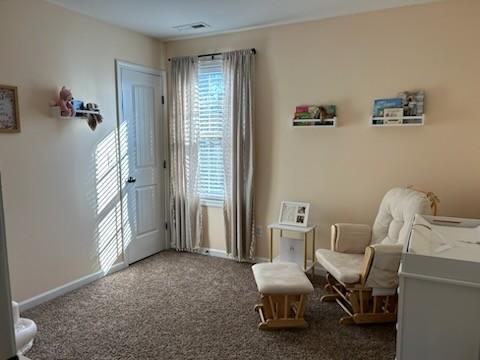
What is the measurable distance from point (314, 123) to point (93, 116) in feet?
7.22

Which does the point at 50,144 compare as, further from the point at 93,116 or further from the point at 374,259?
→ the point at 374,259

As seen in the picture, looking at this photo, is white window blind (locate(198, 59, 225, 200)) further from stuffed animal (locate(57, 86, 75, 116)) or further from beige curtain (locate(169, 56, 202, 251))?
stuffed animal (locate(57, 86, 75, 116))

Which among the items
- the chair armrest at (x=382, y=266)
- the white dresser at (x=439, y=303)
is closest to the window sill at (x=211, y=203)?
the chair armrest at (x=382, y=266)

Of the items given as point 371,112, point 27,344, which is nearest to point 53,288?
point 27,344

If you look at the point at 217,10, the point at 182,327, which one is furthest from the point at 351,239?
the point at 217,10

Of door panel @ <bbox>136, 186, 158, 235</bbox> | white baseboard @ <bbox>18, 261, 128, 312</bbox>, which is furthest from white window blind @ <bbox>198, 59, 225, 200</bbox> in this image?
white baseboard @ <bbox>18, 261, 128, 312</bbox>

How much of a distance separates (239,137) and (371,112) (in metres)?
1.40

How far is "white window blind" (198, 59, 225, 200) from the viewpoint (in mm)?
4184

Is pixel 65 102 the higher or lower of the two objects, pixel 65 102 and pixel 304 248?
the higher

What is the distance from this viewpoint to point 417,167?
3330 mm

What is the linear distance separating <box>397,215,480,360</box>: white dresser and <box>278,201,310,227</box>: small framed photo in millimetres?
1813

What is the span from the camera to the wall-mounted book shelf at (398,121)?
320 centimetres

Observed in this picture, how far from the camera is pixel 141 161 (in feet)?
14.0

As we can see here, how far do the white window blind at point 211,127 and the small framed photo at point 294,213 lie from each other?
2.79 ft
